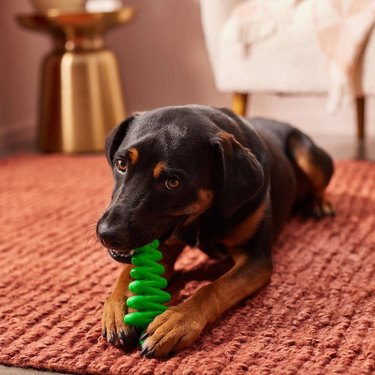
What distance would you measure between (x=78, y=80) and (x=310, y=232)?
2.13 meters

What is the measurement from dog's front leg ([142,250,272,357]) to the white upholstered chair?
1622 millimetres

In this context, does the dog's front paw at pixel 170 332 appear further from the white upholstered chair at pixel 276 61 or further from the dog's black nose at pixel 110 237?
the white upholstered chair at pixel 276 61

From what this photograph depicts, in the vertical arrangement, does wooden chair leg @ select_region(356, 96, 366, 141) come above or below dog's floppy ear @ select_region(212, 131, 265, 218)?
below

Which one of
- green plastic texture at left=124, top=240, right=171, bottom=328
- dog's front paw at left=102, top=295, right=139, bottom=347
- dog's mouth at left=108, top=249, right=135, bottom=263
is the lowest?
dog's front paw at left=102, top=295, right=139, bottom=347

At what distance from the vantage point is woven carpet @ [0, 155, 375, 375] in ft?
5.12

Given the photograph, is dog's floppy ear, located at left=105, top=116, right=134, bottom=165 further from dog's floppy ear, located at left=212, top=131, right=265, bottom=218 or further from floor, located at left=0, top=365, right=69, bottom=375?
floor, located at left=0, top=365, right=69, bottom=375

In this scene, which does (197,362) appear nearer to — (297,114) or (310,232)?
(310,232)

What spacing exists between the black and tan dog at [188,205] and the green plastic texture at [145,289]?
3cm

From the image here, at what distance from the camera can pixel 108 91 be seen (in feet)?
14.1

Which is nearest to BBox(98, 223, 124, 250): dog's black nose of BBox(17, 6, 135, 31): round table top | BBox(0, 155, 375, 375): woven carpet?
BBox(0, 155, 375, 375): woven carpet

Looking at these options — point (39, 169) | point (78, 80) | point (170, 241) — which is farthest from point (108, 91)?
point (170, 241)

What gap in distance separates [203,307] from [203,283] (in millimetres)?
354

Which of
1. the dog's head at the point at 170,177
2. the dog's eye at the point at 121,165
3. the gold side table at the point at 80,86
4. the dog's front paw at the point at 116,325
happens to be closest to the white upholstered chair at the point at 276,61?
the gold side table at the point at 80,86

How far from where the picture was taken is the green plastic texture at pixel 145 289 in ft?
5.43
